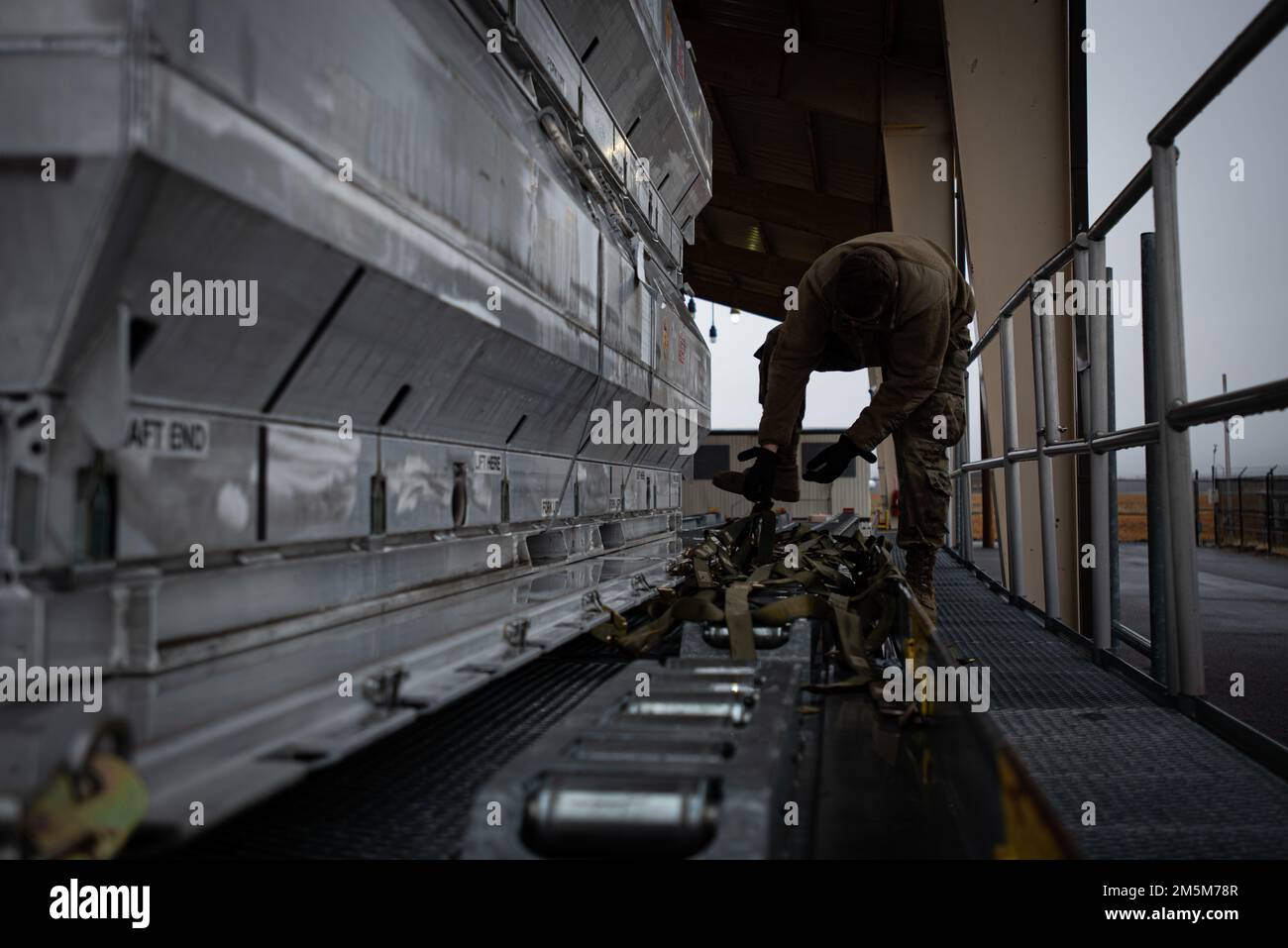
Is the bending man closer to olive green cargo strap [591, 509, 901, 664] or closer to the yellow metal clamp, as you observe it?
olive green cargo strap [591, 509, 901, 664]

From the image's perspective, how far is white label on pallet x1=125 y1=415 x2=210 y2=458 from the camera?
150cm

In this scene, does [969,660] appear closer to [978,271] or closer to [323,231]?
[323,231]

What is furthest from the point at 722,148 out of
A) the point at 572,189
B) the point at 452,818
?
the point at 452,818

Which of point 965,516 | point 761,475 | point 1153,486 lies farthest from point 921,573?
point 965,516

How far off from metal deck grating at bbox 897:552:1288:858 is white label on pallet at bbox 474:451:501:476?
5.94ft

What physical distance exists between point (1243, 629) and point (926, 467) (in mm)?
4592

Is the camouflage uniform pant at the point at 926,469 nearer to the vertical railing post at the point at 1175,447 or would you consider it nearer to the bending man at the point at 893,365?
the bending man at the point at 893,365

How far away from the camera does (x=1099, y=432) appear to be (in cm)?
349

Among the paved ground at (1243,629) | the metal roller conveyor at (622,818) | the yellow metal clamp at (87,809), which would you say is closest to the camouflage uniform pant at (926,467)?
the paved ground at (1243,629)

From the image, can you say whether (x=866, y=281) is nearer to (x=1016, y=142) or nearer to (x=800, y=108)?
(x=1016, y=142)

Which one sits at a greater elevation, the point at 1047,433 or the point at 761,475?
the point at 1047,433

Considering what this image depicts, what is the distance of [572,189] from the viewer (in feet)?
12.3

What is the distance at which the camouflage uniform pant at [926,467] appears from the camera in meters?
3.93
